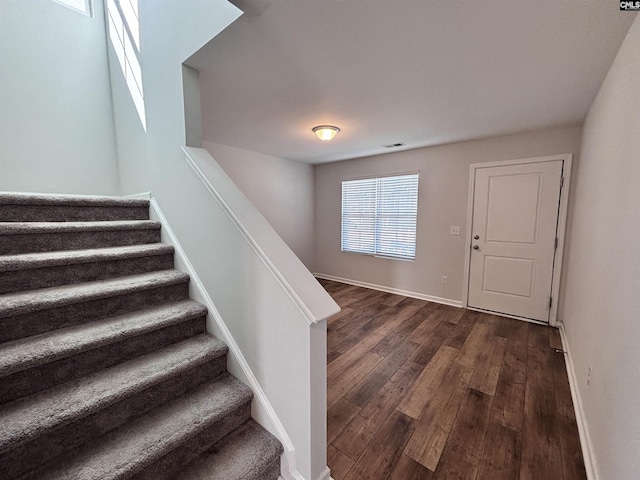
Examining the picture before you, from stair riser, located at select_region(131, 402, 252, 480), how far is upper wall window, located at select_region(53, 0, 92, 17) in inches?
153

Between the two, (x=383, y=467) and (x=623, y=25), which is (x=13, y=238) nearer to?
(x=383, y=467)

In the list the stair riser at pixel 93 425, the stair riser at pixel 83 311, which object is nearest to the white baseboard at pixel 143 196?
the stair riser at pixel 83 311

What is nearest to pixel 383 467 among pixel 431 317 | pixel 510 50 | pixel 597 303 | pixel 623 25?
pixel 597 303

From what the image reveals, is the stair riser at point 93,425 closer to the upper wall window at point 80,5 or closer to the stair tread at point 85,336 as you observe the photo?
the stair tread at point 85,336

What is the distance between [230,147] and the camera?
3711mm

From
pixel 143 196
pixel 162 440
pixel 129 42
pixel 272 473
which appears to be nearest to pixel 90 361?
pixel 162 440

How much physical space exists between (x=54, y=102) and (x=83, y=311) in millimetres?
2426

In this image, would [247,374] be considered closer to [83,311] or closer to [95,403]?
[95,403]

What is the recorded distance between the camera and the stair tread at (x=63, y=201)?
5.09 ft

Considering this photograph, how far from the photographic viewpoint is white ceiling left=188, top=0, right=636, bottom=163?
49.4 inches

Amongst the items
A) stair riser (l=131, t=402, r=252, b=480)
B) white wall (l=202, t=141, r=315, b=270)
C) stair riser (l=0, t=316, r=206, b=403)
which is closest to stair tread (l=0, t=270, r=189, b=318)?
stair riser (l=0, t=316, r=206, b=403)

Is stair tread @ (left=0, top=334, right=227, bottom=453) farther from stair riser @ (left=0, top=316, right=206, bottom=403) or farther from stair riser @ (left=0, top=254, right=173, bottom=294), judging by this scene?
stair riser @ (left=0, top=254, right=173, bottom=294)

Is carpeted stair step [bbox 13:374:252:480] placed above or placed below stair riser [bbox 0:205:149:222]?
below

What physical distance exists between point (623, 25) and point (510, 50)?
462 mm
